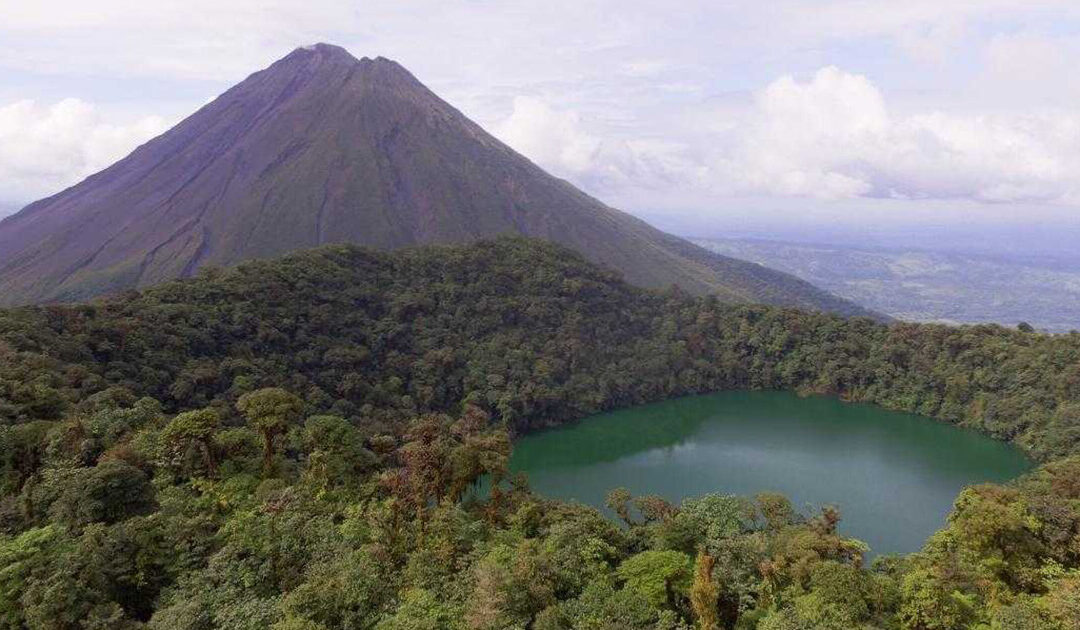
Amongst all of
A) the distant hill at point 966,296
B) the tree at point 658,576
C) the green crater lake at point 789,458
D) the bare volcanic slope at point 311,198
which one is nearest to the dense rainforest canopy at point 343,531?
the tree at point 658,576

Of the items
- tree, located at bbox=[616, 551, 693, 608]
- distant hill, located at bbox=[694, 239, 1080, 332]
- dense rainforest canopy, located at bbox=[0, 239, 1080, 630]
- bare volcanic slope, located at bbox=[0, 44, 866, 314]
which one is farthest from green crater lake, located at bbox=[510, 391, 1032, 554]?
distant hill, located at bbox=[694, 239, 1080, 332]

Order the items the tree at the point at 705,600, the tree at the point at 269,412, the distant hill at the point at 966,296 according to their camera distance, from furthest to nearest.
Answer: the distant hill at the point at 966,296, the tree at the point at 269,412, the tree at the point at 705,600

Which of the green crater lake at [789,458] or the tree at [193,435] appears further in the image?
the green crater lake at [789,458]

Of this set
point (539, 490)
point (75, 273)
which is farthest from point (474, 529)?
point (75, 273)

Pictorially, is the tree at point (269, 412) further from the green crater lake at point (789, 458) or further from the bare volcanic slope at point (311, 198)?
the bare volcanic slope at point (311, 198)

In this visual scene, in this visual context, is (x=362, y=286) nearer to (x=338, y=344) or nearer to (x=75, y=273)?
(x=338, y=344)
